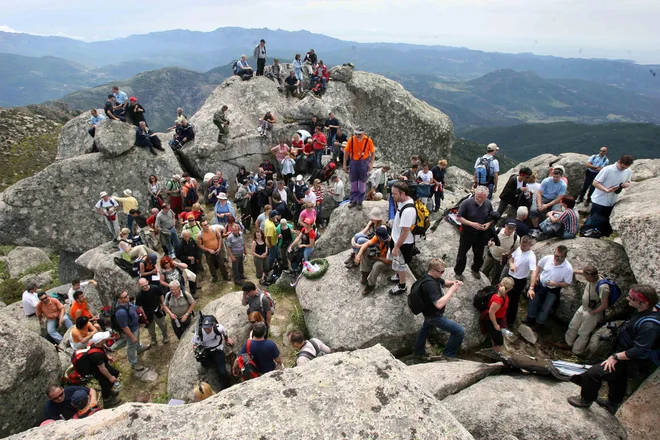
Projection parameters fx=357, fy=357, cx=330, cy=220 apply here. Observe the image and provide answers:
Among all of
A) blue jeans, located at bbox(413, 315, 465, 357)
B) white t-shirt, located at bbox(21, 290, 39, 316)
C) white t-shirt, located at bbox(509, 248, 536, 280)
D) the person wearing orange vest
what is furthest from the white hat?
white t-shirt, located at bbox(509, 248, 536, 280)

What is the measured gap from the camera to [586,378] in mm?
6480

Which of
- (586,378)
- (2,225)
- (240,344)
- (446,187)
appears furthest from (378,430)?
(2,225)

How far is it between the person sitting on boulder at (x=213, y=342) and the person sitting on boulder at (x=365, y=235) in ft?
14.3

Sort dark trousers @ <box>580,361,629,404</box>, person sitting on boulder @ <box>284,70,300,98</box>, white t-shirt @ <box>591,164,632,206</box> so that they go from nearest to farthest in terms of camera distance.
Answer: dark trousers @ <box>580,361,629,404</box> → white t-shirt @ <box>591,164,632,206</box> → person sitting on boulder @ <box>284,70,300,98</box>

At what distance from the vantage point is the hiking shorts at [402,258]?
9425mm

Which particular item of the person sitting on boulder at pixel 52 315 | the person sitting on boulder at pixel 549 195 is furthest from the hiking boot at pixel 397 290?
the person sitting on boulder at pixel 52 315

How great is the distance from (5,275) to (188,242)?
29227 mm

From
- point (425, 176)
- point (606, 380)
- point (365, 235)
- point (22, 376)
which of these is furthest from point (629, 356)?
point (22, 376)

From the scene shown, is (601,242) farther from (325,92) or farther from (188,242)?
(325,92)

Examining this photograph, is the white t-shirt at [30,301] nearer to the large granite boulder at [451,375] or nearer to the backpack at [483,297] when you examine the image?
the large granite boulder at [451,375]

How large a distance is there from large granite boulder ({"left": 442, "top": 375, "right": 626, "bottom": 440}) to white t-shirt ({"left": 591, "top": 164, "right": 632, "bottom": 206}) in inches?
282

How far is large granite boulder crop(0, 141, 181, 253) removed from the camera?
18516mm

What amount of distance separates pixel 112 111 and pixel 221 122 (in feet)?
21.8

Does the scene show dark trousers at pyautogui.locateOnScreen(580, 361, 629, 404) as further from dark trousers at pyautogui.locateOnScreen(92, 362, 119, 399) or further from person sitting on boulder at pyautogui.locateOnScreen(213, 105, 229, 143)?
person sitting on boulder at pyautogui.locateOnScreen(213, 105, 229, 143)
